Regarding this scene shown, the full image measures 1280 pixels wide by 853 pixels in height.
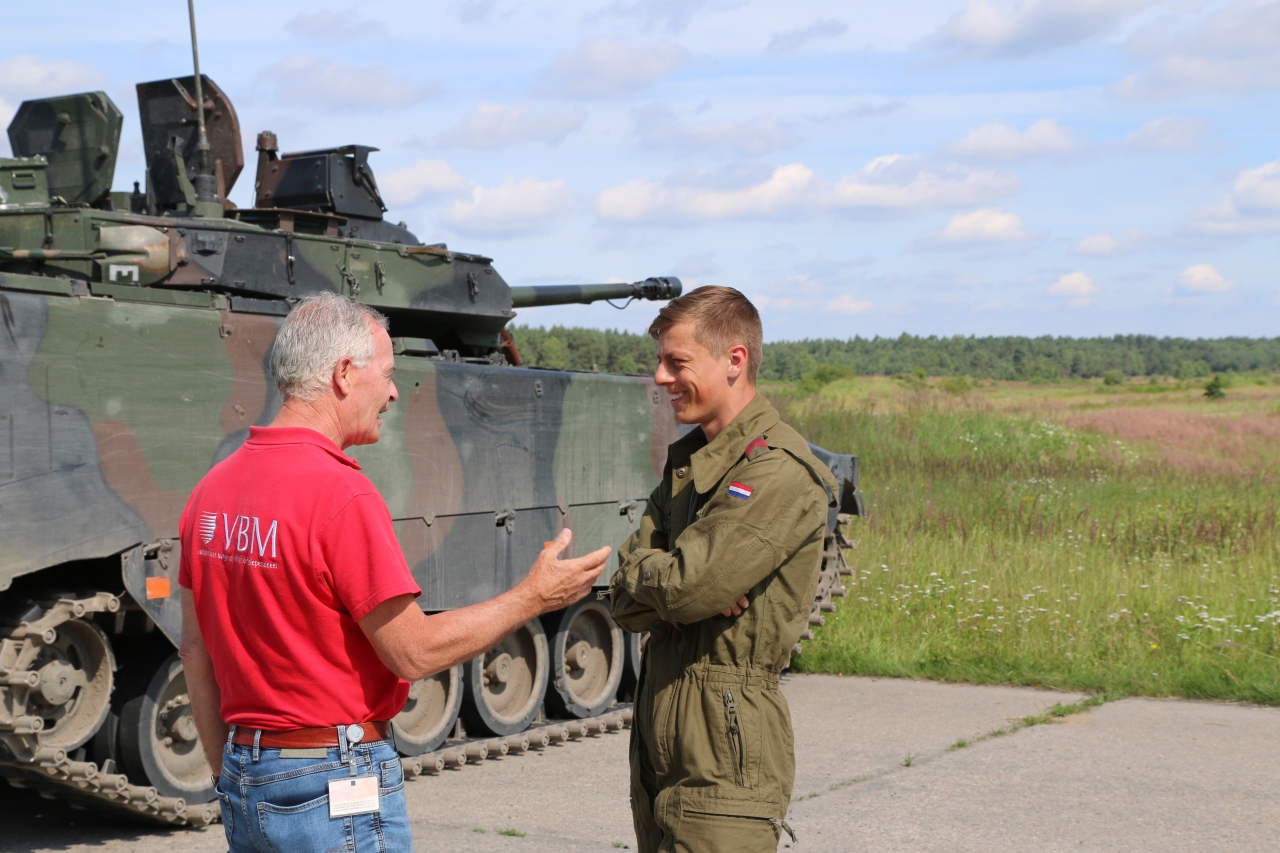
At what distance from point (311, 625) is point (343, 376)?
0.49m

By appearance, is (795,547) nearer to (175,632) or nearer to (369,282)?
(175,632)

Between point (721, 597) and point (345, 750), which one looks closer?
point (345, 750)

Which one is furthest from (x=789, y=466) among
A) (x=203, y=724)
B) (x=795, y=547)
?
(x=203, y=724)

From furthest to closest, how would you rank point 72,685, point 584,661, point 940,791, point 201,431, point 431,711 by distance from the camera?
point 584,661
point 431,711
point 940,791
point 201,431
point 72,685

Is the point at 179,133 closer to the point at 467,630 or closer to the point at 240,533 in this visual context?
the point at 240,533

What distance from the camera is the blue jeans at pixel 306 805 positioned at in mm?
2590

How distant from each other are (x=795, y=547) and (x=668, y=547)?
0.48 metres

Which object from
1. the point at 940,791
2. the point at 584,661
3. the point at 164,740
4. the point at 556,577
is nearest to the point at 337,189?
the point at 584,661

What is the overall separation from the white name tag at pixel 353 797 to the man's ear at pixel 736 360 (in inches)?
46.6

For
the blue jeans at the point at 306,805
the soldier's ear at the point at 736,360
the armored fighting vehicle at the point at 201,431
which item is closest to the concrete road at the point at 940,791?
the armored fighting vehicle at the point at 201,431

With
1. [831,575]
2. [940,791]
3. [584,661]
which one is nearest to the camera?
[940,791]

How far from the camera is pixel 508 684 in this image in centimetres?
845

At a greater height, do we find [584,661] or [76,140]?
[76,140]

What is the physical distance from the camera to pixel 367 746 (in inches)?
105
